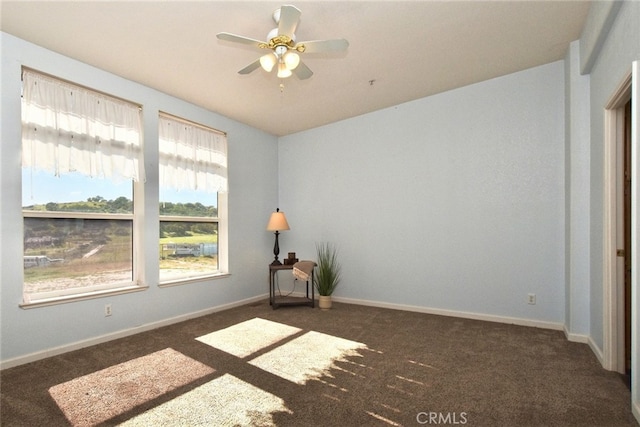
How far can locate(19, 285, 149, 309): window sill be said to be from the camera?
9.00ft

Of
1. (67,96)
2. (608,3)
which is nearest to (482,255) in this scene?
(608,3)

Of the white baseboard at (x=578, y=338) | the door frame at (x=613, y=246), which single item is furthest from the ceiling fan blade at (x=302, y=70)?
the white baseboard at (x=578, y=338)

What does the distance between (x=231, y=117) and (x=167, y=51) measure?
1769 mm

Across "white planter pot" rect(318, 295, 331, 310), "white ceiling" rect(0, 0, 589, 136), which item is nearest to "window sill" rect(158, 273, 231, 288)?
"white planter pot" rect(318, 295, 331, 310)

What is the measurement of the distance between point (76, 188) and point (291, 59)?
2.53 m

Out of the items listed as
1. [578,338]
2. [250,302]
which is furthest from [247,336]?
[578,338]

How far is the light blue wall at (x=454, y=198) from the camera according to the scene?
3.52m

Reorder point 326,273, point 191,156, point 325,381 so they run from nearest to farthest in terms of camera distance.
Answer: point 325,381, point 191,156, point 326,273

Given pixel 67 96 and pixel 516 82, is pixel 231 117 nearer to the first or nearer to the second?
pixel 67 96

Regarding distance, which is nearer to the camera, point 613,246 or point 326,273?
point 613,246

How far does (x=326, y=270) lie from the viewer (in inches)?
185

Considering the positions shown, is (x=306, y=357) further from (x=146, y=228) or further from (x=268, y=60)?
(x=268, y=60)

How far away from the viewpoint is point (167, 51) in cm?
295

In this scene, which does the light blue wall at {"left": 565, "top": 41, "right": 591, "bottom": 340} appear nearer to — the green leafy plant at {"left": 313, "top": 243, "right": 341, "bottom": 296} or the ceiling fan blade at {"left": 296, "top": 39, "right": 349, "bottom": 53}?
the ceiling fan blade at {"left": 296, "top": 39, "right": 349, "bottom": 53}
